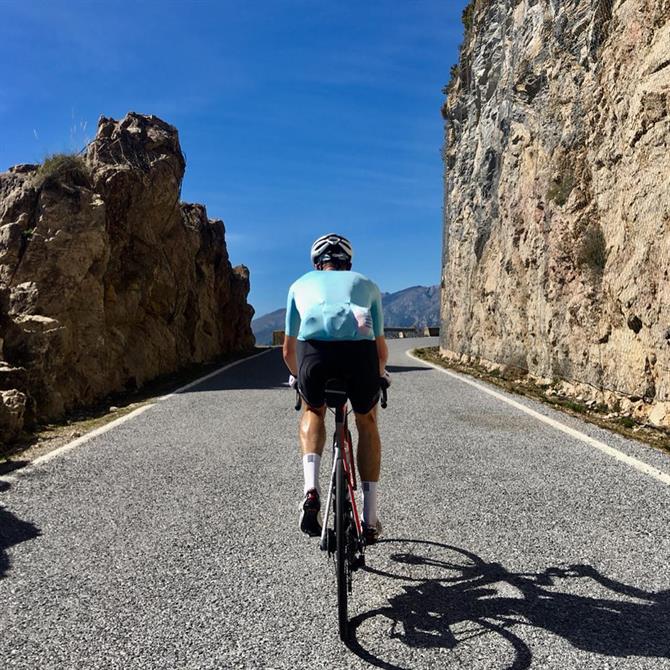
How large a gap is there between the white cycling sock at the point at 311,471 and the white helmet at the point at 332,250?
49.1 inches

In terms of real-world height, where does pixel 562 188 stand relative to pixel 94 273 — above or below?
above

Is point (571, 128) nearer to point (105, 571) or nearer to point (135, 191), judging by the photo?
point (135, 191)

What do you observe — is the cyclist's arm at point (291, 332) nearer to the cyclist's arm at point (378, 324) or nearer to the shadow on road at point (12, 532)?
the cyclist's arm at point (378, 324)

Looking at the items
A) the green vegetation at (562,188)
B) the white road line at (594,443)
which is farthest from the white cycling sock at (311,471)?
the green vegetation at (562,188)

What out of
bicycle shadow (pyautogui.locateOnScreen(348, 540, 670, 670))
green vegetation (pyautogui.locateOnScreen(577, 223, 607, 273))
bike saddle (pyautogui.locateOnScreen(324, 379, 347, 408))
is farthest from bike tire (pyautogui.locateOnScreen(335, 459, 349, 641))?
green vegetation (pyautogui.locateOnScreen(577, 223, 607, 273))

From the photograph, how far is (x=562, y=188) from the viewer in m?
14.1

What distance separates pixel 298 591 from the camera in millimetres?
3742

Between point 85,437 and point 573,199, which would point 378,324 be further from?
point 573,199

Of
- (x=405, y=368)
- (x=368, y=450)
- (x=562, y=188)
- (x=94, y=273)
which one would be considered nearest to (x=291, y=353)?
Answer: (x=368, y=450)

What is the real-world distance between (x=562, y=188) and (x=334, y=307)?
11.8m

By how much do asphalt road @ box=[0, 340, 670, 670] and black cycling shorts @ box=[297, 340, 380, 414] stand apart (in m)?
1.15

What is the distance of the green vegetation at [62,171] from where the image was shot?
1363 centimetres

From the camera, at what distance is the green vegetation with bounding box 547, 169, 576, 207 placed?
1383cm

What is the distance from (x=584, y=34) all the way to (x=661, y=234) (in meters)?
7.21
